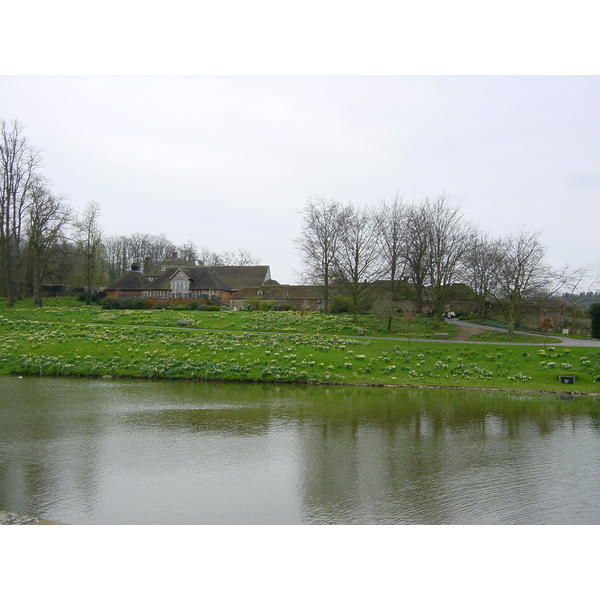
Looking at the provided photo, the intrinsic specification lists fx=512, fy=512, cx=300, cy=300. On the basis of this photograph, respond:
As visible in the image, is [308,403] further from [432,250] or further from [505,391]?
[432,250]

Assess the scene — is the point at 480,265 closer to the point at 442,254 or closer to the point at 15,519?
the point at 442,254

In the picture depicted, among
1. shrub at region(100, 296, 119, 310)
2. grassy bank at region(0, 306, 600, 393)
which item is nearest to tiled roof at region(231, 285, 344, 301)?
shrub at region(100, 296, 119, 310)

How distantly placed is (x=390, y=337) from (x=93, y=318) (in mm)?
26122

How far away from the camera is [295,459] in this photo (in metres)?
13.5

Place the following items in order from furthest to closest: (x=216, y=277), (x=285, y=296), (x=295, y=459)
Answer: (x=216, y=277), (x=285, y=296), (x=295, y=459)

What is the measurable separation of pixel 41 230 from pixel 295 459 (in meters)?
52.0

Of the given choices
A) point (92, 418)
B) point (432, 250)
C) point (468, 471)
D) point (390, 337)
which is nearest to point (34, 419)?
point (92, 418)

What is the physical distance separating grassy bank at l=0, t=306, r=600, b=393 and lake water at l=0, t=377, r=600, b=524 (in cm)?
514

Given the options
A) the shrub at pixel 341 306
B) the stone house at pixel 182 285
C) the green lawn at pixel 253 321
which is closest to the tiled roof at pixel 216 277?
the stone house at pixel 182 285

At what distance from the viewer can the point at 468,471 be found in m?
12.7

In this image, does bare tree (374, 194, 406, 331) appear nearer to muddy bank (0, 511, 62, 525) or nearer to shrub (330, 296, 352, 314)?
shrub (330, 296, 352, 314)

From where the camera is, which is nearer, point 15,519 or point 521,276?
point 15,519

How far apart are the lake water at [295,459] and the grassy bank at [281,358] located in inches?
202

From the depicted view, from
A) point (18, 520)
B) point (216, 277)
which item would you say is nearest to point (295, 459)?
point (18, 520)
